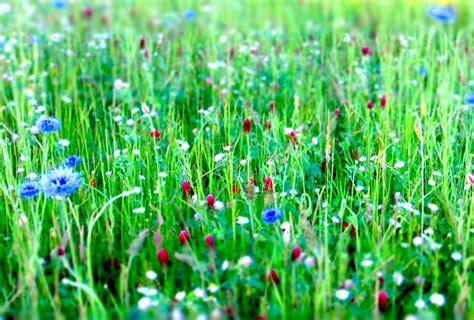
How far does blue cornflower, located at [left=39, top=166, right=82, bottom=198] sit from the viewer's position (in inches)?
93.3

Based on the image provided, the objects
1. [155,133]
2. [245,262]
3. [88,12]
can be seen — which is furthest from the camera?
[88,12]

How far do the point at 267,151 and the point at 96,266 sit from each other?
3.06 feet

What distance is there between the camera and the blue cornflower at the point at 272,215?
2.33m

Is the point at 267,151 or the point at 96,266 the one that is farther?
the point at 267,151

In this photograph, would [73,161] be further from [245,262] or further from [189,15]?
[189,15]

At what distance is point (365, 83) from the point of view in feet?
12.8

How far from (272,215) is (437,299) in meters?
0.58

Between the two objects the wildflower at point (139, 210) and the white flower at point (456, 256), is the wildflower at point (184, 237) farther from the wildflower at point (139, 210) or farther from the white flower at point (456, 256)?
the white flower at point (456, 256)

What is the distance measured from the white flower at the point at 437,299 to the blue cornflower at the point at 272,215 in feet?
1.78

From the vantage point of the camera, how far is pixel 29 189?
97.1 inches

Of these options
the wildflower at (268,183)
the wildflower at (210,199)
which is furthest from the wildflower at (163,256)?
the wildflower at (268,183)

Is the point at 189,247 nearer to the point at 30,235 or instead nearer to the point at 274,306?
the point at 274,306

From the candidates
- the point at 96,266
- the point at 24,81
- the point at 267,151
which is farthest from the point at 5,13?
the point at 96,266

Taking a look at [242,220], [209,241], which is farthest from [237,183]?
[209,241]
